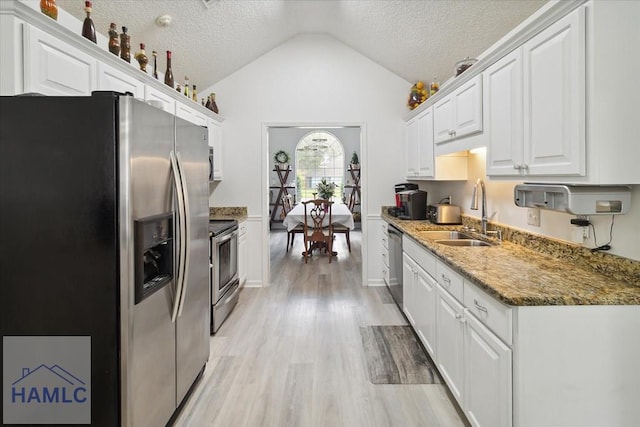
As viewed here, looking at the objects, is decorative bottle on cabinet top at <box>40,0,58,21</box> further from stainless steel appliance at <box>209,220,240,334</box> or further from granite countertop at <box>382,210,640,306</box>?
granite countertop at <box>382,210,640,306</box>

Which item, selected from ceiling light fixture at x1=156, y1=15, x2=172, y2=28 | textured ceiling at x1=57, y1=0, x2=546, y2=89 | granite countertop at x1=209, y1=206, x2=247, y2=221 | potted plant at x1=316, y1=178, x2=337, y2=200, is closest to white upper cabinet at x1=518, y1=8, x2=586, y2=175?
textured ceiling at x1=57, y1=0, x2=546, y2=89

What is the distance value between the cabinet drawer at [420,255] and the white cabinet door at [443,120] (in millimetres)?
942

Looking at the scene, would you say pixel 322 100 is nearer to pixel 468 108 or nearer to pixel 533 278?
pixel 468 108

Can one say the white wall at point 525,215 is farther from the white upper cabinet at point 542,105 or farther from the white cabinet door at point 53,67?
the white cabinet door at point 53,67

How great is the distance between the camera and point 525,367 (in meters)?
1.50

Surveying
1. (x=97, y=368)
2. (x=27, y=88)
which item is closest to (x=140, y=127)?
(x=27, y=88)

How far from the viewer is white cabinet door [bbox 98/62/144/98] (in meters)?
2.33

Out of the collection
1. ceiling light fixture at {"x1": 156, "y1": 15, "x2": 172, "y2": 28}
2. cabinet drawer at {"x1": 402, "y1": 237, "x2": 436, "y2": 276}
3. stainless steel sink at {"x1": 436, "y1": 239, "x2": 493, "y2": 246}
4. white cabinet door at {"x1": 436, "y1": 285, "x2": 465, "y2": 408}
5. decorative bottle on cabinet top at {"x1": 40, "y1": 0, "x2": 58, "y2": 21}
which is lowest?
white cabinet door at {"x1": 436, "y1": 285, "x2": 465, "y2": 408}

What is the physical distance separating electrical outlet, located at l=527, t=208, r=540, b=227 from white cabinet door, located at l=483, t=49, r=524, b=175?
0.38 metres

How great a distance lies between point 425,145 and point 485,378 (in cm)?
270

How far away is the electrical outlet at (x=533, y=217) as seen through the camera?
2.48 metres

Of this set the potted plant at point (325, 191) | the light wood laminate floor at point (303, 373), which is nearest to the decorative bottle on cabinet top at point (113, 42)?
the light wood laminate floor at point (303, 373)

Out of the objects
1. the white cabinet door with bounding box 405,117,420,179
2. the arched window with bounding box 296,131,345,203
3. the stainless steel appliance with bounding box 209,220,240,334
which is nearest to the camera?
the stainless steel appliance with bounding box 209,220,240,334

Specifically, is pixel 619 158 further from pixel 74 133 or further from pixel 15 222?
pixel 15 222
